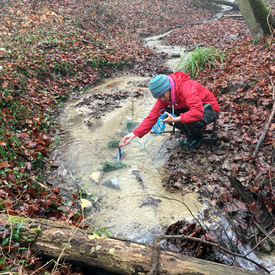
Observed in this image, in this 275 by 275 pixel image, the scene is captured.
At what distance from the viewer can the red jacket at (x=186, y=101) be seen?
3018 mm

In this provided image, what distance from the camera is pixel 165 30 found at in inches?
578

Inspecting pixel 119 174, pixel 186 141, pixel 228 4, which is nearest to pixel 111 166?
pixel 119 174

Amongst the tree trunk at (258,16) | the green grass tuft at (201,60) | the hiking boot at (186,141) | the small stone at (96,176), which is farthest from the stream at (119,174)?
the tree trunk at (258,16)

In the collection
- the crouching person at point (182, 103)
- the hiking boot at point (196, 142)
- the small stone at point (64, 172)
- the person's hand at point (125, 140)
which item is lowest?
the small stone at point (64, 172)

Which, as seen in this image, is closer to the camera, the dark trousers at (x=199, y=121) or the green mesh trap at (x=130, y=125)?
the dark trousers at (x=199, y=121)

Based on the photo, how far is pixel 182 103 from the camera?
3.30 meters

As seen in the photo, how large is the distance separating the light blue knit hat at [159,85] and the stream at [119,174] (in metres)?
1.23

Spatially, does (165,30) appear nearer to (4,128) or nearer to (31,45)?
(31,45)

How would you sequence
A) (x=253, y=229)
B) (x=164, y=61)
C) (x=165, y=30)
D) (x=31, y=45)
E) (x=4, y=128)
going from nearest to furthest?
(x=253, y=229) < (x=4, y=128) < (x=31, y=45) < (x=164, y=61) < (x=165, y=30)

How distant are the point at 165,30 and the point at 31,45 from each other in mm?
10358

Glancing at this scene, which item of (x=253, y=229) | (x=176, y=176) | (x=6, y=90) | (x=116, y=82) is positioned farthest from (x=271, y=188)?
(x=116, y=82)

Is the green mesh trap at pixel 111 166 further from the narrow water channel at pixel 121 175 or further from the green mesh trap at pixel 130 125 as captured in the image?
the green mesh trap at pixel 130 125

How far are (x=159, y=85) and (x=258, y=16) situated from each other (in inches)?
223

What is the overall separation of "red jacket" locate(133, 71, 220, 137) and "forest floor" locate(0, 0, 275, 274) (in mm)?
832
